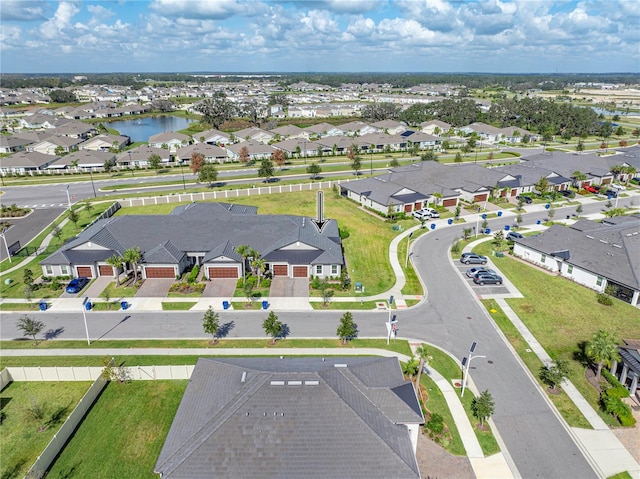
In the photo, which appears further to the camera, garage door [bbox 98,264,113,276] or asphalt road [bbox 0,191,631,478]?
garage door [bbox 98,264,113,276]

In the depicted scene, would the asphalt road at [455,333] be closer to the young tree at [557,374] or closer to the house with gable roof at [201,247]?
the young tree at [557,374]

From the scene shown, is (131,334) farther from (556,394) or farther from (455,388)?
(556,394)

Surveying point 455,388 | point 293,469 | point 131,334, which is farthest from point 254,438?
point 131,334

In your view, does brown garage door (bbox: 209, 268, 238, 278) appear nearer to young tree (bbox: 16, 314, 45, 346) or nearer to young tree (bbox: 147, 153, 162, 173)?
young tree (bbox: 16, 314, 45, 346)

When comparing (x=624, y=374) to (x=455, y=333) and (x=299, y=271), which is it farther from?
(x=299, y=271)

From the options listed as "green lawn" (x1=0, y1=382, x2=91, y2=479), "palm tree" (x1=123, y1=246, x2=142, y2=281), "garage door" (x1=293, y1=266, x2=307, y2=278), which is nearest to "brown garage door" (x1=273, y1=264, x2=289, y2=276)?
"garage door" (x1=293, y1=266, x2=307, y2=278)

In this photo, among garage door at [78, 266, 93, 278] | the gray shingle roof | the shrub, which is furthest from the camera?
garage door at [78, 266, 93, 278]
